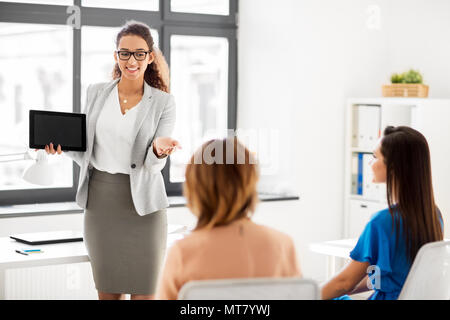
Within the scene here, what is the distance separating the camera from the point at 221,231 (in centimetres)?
175

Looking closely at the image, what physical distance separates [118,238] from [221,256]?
106cm

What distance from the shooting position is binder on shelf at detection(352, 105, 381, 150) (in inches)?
183

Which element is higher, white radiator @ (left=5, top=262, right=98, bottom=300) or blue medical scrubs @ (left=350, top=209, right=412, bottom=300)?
blue medical scrubs @ (left=350, top=209, right=412, bottom=300)

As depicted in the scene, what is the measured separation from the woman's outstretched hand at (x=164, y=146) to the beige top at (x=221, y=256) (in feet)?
2.90

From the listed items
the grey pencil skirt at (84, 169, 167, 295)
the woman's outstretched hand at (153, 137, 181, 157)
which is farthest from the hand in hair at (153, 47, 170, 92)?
the grey pencil skirt at (84, 169, 167, 295)

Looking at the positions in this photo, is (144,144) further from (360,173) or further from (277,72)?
(360,173)

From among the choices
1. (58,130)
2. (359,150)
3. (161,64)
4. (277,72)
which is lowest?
(359,150)

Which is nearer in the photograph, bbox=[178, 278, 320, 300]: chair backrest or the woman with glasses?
bbox=[178, 278, 320, 300]: chair backrest

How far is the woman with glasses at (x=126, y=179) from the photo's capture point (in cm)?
269

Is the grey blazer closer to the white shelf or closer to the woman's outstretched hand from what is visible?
the woman's outstretched hand

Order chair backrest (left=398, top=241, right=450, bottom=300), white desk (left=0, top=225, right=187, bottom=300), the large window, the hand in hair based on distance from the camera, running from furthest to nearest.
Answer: the large window
the hand in hair
white desk (left=0, top=225, right=187, bottom=300)
chair backrest (left=398, top=241, right=450, bottom=300)

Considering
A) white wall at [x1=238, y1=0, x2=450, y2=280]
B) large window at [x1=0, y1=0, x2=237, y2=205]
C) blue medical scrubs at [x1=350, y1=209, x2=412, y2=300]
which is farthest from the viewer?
white wall at [x1=238, y1=0, x2=450, y2=280]

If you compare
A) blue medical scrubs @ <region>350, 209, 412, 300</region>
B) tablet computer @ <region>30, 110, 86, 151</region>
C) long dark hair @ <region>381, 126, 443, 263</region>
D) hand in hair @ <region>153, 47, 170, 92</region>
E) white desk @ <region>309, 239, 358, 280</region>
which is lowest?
white desk @ <region>309, 239, 358, 280</region>

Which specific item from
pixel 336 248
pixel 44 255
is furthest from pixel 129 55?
pixel 336 248
